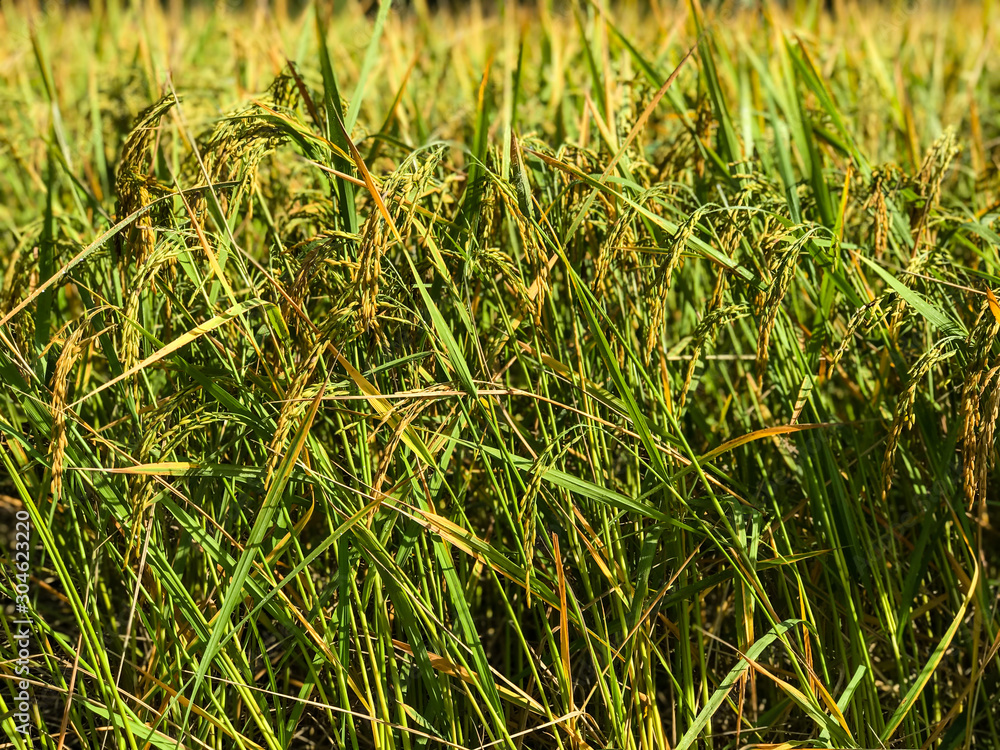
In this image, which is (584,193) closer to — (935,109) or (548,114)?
(548,114)

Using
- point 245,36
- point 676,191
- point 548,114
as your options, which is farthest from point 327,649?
point 245,36

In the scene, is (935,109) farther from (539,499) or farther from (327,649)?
(327,649)

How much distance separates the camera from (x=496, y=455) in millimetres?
941

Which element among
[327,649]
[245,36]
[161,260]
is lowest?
[327,649]

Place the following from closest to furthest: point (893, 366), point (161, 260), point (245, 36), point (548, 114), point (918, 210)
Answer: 1. point (161, 260)
2. point (893, 366)
3. point (918, 210)
4. point (548, 114)
5. point (245, 36)

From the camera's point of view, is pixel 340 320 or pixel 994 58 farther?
pixel 994 58

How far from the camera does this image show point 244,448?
107cm

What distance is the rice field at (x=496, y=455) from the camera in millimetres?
880

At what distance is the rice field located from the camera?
88cm

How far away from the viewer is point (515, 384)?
52.2 inches

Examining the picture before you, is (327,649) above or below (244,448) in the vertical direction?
below

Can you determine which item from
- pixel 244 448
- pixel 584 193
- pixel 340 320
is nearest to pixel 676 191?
pixel 584 193

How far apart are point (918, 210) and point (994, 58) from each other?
1.75 metres

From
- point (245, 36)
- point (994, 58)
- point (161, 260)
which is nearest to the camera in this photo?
point (161, 260)
